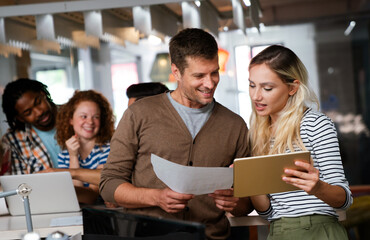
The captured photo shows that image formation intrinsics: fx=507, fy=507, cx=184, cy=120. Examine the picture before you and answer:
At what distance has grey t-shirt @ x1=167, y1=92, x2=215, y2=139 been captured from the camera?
2.08 meters

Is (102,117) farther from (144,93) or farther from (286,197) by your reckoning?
(286,197)

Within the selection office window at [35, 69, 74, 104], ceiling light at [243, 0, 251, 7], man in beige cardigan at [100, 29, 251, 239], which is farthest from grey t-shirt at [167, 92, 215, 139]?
office window at [35, 69, 74, 104]

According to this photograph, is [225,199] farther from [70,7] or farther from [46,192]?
[70,7]

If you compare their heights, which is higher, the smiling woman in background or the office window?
the office window

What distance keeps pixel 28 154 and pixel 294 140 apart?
2.02 meters

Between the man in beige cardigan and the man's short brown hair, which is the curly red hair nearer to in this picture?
the man in beige cardigan

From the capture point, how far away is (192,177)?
1677mm

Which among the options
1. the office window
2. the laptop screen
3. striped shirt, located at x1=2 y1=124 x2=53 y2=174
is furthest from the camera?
the office window

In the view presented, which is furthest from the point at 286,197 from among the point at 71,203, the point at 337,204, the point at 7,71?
the point at 7,71

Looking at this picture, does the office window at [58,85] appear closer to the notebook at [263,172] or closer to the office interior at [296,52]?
the office interior at [296,52]

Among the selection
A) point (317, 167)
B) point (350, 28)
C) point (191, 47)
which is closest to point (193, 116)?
point (191, 47)

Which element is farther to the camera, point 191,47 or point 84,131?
point 84,131

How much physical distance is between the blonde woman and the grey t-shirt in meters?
0.23

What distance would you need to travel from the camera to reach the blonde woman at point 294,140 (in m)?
1.84
